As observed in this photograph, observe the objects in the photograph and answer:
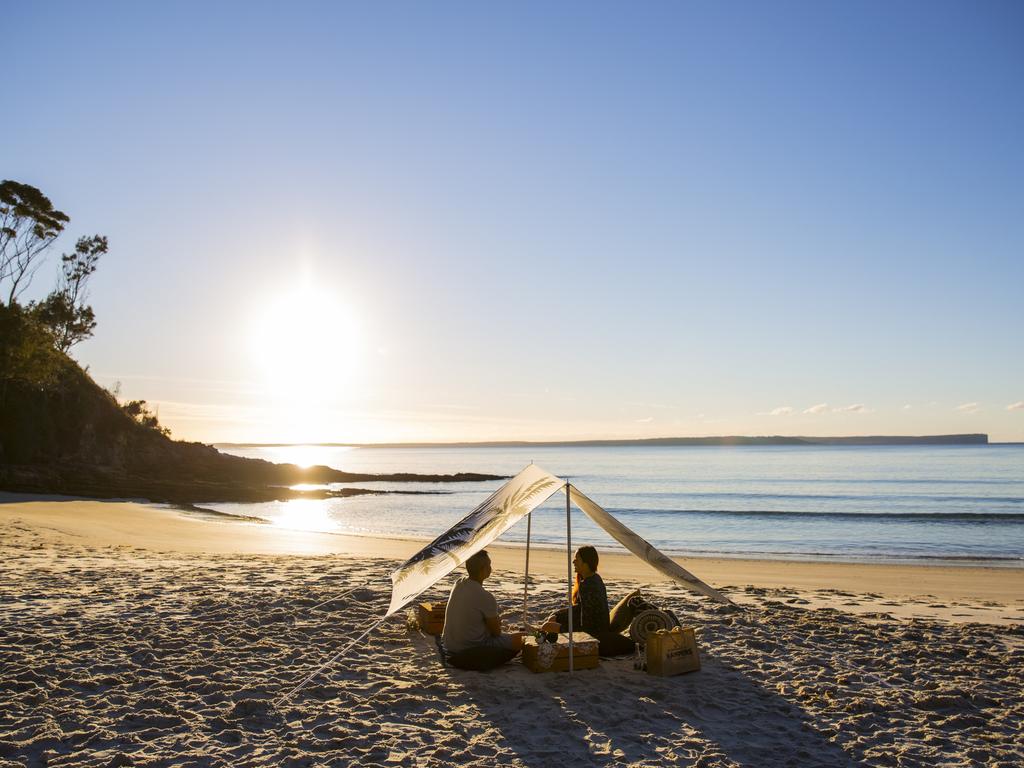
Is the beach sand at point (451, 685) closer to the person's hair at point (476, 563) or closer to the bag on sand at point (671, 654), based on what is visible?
the bag on sand at point (671, 654)

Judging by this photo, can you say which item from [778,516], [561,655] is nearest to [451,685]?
[561,655]

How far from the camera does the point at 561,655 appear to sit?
779 centimetres

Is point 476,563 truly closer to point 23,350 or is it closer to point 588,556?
point 588,556

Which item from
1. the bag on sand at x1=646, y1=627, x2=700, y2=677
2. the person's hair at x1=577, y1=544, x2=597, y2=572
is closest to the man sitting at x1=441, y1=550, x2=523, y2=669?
the person's hair at x1=577, y1=544, x2=597, y2=572

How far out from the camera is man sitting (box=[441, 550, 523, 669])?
777cm

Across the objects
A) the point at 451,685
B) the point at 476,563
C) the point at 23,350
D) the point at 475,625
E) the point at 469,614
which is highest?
the point at 23,350

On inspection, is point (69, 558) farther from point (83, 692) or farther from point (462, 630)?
point (462, 630)

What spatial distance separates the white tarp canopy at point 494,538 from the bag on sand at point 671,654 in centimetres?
79

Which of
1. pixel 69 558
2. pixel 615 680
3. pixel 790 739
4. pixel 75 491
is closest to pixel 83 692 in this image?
pixel 615 680

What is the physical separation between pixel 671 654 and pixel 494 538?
2302mm

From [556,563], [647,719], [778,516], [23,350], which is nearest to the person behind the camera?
[647,719]

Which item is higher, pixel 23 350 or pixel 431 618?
pixel 23 350

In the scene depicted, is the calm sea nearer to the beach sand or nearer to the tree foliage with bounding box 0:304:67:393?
the beach sand

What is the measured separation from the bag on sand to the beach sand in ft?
0.49
